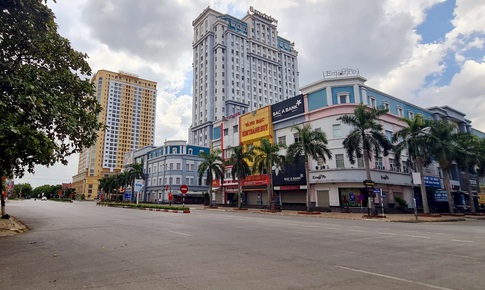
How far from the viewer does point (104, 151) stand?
15375cm

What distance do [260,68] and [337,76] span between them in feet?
248

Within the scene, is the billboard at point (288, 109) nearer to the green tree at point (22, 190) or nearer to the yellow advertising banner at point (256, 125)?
the yellow advertising banner at point (256, 125)

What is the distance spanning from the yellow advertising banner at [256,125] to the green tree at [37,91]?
1426 inches

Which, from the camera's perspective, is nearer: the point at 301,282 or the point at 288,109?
the point at 301,282

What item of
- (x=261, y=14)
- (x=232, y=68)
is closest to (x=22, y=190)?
(x=232, y=68)

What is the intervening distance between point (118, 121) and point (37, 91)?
524 feet

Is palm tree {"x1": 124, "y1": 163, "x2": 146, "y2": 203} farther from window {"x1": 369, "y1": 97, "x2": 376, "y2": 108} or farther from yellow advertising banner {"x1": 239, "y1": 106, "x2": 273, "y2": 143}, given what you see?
window {"x1": 369, "y1": 97, "x2": 376, "y2": 108}

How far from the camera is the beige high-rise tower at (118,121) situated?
152875 mm

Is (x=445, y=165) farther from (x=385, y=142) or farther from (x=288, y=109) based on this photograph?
(x=288, y=109)

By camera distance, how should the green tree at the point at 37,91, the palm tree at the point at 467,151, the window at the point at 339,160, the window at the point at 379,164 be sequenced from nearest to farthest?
the green tree at the point at 37,91, the window at the point at 339,160, the palm tree at the point at 467,151, the window at the point at 379,164

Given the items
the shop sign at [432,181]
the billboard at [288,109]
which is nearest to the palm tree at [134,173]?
the billboard at [288,109]

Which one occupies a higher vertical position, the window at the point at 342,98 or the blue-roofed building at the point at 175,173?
the window at the point at 342,98

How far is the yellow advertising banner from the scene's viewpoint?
48.4 m

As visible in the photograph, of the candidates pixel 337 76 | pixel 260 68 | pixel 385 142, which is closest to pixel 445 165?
pixel 385 142
